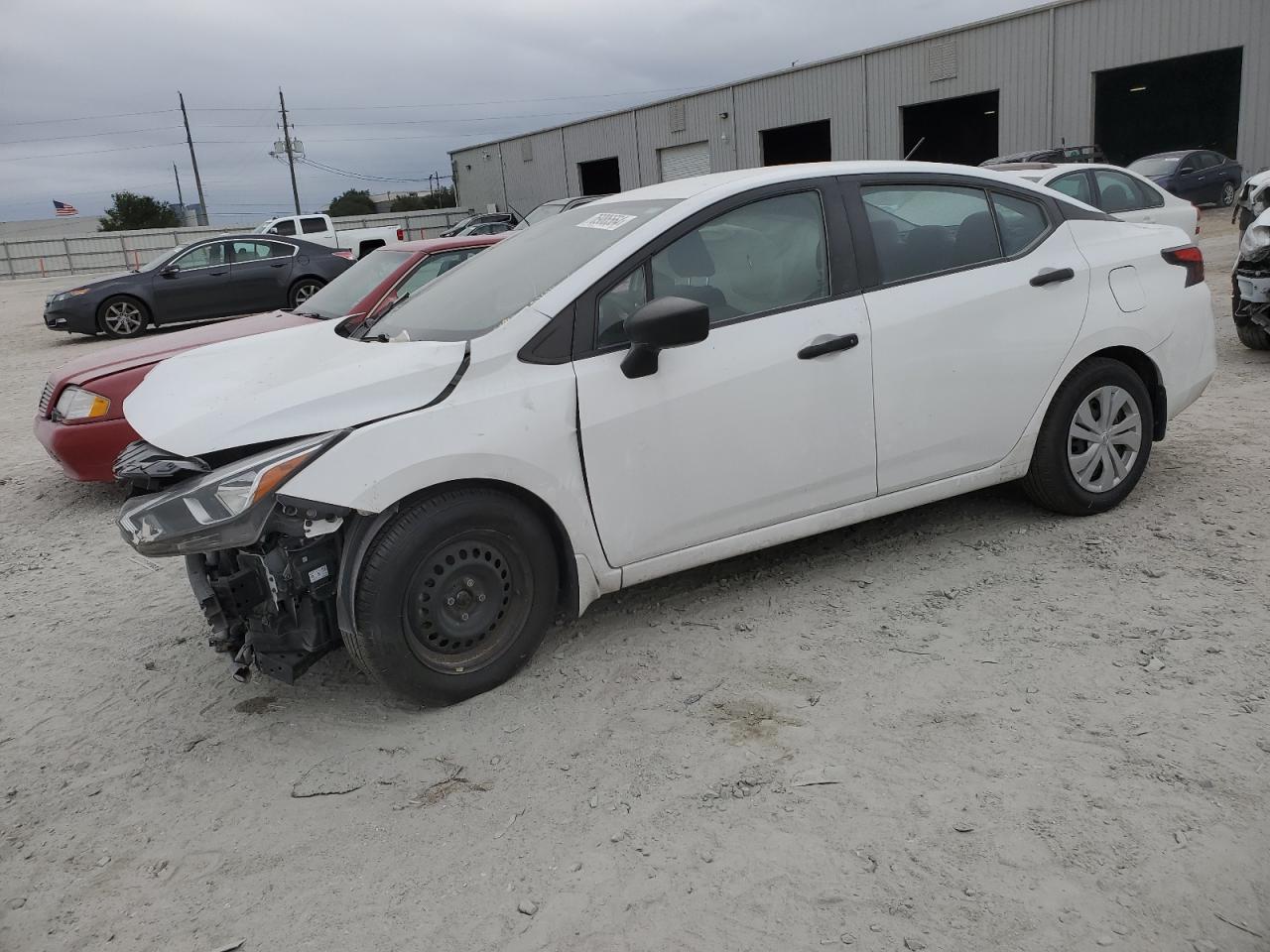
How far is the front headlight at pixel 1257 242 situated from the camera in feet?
23.0

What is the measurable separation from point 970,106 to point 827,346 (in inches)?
1476

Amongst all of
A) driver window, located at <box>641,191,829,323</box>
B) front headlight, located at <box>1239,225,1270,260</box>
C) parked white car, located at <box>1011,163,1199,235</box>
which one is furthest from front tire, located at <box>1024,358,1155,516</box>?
parked white car, located at <box>1011,163,1199,235</box>

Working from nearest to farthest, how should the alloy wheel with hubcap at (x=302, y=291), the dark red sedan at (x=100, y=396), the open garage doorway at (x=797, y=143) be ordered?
the dark red sedan at (x=100, y=396) < the alloy wheel with hubcap at (x=302, y=291) < the open garage doorway at (x=797, y=143)

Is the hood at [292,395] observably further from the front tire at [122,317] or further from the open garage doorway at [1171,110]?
the open garage doorway at [1171,110]

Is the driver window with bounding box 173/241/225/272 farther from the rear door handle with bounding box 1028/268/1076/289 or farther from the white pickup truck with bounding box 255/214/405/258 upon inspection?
the rear door handle with bounding box 1028/268/1076/289

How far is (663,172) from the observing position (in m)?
38.3

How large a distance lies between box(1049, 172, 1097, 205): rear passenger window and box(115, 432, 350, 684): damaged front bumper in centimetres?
987

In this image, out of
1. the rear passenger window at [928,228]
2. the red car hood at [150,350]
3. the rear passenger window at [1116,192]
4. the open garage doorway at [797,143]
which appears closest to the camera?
the rear passenger window at [928,228]

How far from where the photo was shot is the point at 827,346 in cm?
369

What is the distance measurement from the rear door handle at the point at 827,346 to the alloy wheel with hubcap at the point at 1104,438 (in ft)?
4.30

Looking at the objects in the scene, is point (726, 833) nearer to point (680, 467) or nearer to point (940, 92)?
point (680, 467)

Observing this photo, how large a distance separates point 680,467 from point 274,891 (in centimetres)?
184

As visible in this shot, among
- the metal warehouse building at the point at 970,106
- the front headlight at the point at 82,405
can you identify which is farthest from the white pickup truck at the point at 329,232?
the front headlight at the point at 82,405

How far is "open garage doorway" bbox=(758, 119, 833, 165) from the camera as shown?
3479 centimetres
